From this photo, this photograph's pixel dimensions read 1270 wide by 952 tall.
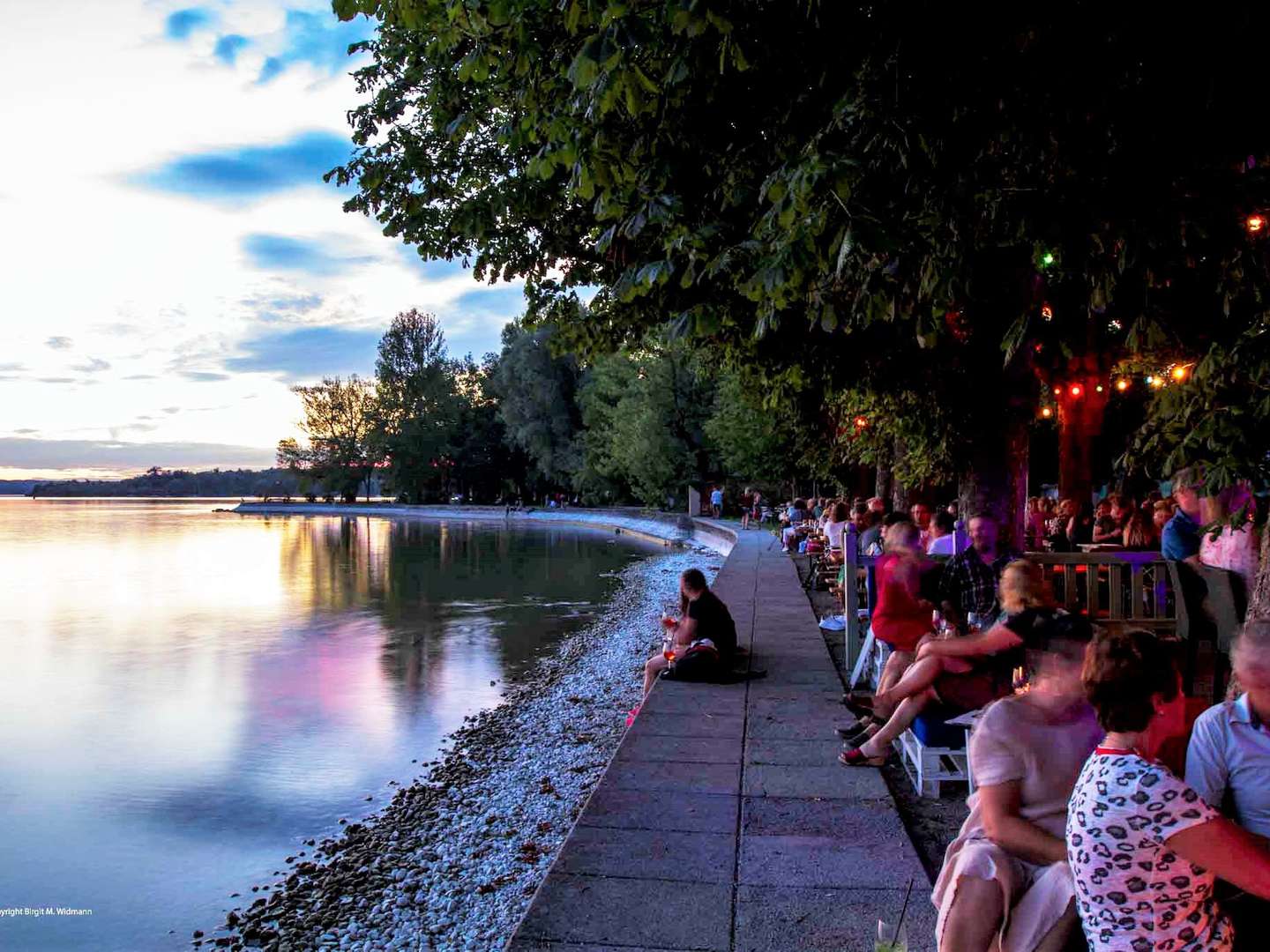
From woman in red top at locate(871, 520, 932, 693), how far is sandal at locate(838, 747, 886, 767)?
88 centimetres

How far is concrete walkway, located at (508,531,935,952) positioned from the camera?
11.0ft

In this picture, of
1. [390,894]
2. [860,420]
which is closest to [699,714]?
[390,894]

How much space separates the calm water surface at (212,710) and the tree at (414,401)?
1684 inches

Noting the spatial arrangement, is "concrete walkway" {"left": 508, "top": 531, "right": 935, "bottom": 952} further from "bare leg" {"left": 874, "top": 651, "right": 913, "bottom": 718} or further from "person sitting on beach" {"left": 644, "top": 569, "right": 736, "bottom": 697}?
"person sitting on beach" {"left": 644, "top": 569, "right": 736, "bottom": 697}

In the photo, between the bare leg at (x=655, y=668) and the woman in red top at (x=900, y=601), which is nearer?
the woman in red top at (x=900, y=601)

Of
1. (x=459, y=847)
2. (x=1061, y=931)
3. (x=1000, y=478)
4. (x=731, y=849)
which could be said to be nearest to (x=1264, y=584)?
(x=1061, y=931)

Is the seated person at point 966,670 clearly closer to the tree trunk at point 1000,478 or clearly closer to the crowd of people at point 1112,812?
the crowd of people at point 1112,812

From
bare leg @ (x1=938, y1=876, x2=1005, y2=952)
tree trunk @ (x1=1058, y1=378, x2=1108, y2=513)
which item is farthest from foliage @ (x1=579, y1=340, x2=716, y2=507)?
bare leg @ (x1=938, y1=876, x2=1005, y2=952)

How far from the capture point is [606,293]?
1042 cm

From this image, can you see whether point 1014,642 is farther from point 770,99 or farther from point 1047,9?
point 770,99

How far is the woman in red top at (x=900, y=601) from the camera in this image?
243 inches

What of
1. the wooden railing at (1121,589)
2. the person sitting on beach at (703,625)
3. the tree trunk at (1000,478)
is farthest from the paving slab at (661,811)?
the tree trunk at (1000,478)

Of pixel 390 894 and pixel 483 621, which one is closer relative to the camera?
pixel 390 894

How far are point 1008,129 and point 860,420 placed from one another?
9379 millimetres
